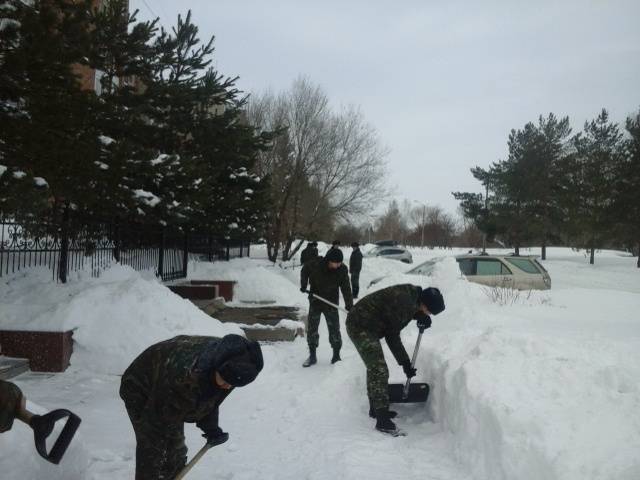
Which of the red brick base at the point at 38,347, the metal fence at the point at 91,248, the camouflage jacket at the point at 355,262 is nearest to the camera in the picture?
the red brick base at the point at 38,347

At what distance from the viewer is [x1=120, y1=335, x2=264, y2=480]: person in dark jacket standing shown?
2.56 meters

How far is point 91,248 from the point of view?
27.7ft

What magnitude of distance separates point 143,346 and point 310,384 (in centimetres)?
222

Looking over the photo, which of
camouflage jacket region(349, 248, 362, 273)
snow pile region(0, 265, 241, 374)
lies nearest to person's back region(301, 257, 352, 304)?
snow pile region(0, 265, 241, 374)

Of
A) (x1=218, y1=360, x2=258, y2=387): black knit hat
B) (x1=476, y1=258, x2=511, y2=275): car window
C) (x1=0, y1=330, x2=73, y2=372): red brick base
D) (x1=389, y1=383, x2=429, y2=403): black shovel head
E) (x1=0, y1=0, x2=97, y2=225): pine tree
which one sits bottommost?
(x1=389, y1=383, x2=429, y2=403): black shovel head

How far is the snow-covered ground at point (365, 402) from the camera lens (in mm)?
3449

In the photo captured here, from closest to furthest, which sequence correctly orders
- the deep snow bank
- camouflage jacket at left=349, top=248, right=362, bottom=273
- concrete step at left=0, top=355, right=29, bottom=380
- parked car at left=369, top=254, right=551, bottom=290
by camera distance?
the deep snow bank < concrete step at left=0, top=355, right=29, bottom=380 < parked car at left=369, top=254, right=551, bottom=290 < camouflage jacket at left=349, top=248, right=362, bottom=273

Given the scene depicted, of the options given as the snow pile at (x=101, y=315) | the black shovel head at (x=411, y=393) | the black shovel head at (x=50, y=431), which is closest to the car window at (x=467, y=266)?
the snow pile at (x=101, y=315)

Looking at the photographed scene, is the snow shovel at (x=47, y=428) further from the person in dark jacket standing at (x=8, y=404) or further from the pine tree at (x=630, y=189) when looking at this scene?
the pine tree at (x=630, y=189)

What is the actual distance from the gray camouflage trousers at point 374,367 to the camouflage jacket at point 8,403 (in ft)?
10.9

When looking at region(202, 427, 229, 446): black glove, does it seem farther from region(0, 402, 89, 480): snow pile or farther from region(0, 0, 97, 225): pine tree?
region(0, 0, 97, 225): pine tree

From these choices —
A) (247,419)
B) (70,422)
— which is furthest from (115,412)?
(70,422)

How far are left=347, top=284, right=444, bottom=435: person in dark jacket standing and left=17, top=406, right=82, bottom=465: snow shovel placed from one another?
307 centimetres

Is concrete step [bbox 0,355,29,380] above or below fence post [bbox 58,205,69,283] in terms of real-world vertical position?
below
